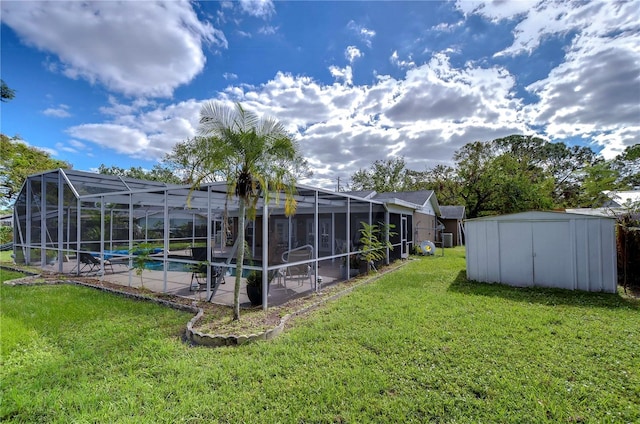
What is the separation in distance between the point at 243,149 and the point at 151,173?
2949 cm

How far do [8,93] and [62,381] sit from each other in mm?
10981

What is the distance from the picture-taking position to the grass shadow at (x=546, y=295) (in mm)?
5852

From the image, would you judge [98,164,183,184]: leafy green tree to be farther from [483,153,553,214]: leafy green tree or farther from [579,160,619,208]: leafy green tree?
[579,160,619,208]: leafy green tree

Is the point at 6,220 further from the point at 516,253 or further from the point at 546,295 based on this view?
the point at 546,295

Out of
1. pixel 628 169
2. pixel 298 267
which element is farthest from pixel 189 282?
pixel 628 169

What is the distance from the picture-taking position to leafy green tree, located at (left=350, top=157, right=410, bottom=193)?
1294 inches

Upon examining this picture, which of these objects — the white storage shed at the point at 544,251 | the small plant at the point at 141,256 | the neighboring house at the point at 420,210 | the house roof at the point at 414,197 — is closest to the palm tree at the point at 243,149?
the small plant at the point at 141,256

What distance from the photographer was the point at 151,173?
29.1m

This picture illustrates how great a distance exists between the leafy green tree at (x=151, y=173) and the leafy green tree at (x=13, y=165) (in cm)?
829

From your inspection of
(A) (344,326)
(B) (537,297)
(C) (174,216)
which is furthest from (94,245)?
(B) (537,297)

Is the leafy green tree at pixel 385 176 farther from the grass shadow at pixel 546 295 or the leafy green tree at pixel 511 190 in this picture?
the grass shadow at pixel 546 295

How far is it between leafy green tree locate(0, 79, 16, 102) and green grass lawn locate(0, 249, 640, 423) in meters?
7.71

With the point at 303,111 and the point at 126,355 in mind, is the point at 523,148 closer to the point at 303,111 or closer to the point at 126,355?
the point at 303,111

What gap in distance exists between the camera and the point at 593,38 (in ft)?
25.8
